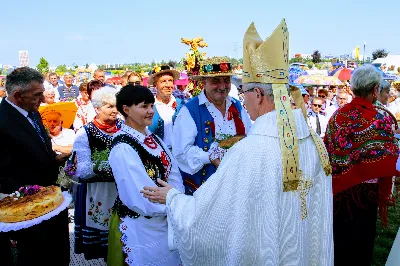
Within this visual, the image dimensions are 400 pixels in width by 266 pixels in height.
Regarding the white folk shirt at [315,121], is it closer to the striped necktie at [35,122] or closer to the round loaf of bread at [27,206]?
the striped necktie at [35,122]

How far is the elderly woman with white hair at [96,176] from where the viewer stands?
3580 mm

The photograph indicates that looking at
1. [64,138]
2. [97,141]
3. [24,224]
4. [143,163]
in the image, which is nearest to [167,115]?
[64,138]

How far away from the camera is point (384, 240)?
4.82m

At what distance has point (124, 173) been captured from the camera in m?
2.48

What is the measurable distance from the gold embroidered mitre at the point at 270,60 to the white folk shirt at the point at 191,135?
4.52 ft

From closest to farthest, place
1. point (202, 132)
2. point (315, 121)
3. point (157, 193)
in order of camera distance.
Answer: point (157, 193) < point (202, 132) < point (315, 121)

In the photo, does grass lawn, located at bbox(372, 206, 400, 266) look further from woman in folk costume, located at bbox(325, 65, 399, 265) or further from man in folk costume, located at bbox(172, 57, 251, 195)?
man in folk costume, located at bbox(172, 57, 251, 195)

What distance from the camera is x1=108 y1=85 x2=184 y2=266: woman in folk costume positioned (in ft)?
8.15

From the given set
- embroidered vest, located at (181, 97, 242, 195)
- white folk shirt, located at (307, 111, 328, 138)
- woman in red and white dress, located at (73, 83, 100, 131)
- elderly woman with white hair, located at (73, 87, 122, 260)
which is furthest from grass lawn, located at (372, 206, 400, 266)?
woman in red and white dress, located at (73, 83, 100, 131)

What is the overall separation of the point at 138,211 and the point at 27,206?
2.73ft

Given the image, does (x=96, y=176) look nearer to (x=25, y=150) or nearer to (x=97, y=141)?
(x=97, y=141)

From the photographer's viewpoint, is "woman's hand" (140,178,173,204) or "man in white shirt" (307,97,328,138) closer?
"woman's hand" (140,178,173,204)

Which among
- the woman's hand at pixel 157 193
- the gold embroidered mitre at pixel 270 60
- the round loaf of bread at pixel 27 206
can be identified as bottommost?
the round loaf of bread at pixel 27 206

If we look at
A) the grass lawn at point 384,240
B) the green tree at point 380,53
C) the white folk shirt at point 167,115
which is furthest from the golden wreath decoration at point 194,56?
the green tree at point 380,53
